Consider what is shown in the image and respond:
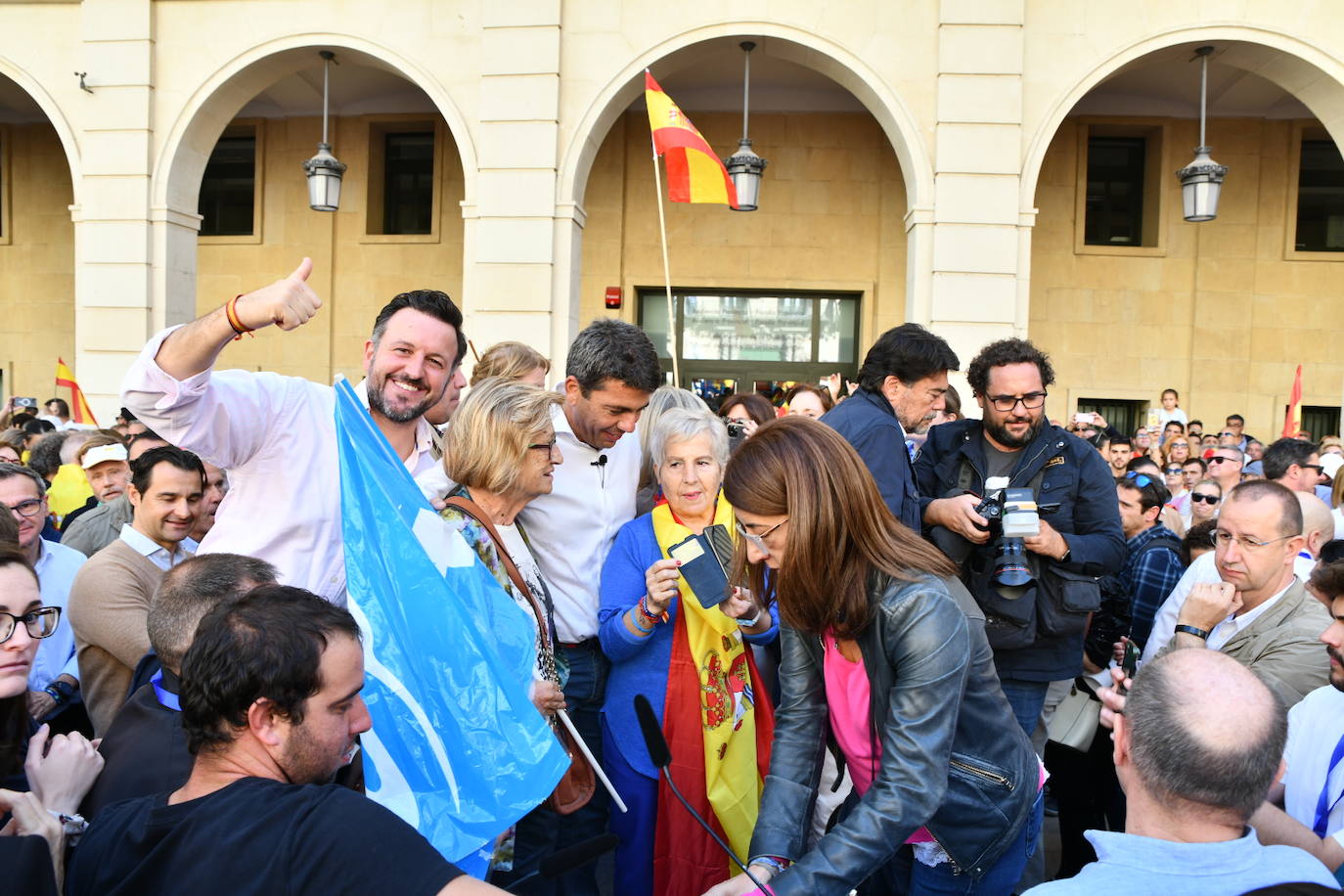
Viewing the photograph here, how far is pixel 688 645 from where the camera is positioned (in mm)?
3564

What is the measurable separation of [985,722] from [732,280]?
12520 mm

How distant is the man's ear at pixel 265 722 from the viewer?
1.88 metres

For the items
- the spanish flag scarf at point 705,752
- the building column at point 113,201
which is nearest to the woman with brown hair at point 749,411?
the spanish flag scarf at point 705,752

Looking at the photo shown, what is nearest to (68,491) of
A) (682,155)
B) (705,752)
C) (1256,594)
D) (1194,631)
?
(705,752)

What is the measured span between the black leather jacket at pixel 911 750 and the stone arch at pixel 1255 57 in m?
9.82

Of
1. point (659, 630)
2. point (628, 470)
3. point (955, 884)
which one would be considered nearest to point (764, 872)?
point (955, 884)

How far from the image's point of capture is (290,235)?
1527 cm

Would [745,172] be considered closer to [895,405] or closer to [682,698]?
[895,405]

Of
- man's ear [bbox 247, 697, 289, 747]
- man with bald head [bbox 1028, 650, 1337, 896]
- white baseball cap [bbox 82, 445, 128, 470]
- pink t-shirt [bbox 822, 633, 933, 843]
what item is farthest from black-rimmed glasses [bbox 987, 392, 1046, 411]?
white baseball cap [bbox 82, 445, 128, 470]

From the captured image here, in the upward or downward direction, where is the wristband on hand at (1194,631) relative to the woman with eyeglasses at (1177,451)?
downward

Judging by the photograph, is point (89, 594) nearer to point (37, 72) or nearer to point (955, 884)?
point (955, 884)

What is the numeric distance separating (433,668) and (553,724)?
1.91ft

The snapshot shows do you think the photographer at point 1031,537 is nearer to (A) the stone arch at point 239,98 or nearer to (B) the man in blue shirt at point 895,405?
(B) the man in blue shirt at point 895,405

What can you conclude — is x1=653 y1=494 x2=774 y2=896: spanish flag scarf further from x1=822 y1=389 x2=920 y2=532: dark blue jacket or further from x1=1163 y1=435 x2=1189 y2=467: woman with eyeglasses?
x1=1163 y1=435 x2=1189 y2=467: woman with eyeglasses
